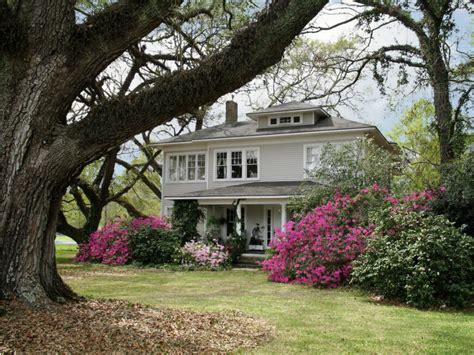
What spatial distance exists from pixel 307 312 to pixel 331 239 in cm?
455

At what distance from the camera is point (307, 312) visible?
8.27 meters

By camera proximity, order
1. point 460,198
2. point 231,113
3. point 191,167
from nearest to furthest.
→ point 460,198 → point 191,167 → point 231,113

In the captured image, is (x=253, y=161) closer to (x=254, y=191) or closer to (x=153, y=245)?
(x=254, y=191)

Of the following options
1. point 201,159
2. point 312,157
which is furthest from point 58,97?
point 201,159

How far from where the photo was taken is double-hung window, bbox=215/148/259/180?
21.2 metres

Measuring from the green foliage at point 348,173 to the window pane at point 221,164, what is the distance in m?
6.10

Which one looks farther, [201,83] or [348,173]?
[348,173]

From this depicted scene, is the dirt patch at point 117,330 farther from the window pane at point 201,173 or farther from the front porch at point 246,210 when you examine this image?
the window pane at point 201,173

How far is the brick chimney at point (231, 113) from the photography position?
25.4 m

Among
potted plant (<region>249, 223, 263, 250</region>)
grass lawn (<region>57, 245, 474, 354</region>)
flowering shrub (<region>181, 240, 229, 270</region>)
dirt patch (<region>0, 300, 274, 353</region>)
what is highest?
potted plant (<region>249, 223, 263, 250</region>)

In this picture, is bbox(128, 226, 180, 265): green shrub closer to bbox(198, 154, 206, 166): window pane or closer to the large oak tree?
bbox(198, 154, 206, 166): window pane

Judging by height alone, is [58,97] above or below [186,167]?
below

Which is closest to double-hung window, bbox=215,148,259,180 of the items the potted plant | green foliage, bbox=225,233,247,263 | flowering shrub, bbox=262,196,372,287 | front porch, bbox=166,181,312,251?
front porch, bbox=166,181,312,251

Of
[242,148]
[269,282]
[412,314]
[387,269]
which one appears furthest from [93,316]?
[242,148]
